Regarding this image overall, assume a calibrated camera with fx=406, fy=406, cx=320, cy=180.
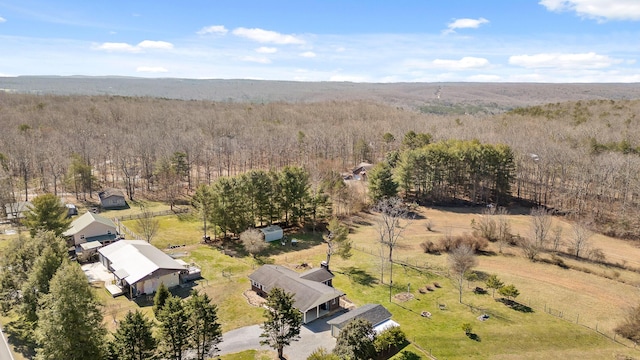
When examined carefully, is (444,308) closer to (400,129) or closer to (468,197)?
(468,197)

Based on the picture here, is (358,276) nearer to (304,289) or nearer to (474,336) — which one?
(304,289)

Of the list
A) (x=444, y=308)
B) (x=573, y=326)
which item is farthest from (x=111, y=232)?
(x=573, y=326)

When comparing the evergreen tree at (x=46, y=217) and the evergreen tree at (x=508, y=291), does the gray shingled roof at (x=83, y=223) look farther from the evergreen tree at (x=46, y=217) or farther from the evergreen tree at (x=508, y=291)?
the evergreen tree at (x=508, y=291)

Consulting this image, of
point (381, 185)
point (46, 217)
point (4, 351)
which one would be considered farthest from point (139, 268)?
point (381, 185)

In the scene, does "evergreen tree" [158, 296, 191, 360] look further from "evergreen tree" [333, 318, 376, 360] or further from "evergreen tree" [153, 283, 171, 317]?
"evergreen tree" [333, 318, 376, 360]

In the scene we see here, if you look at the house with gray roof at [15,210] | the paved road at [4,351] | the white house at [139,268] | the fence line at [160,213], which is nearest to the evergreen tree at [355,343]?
the white house at [139,268]
